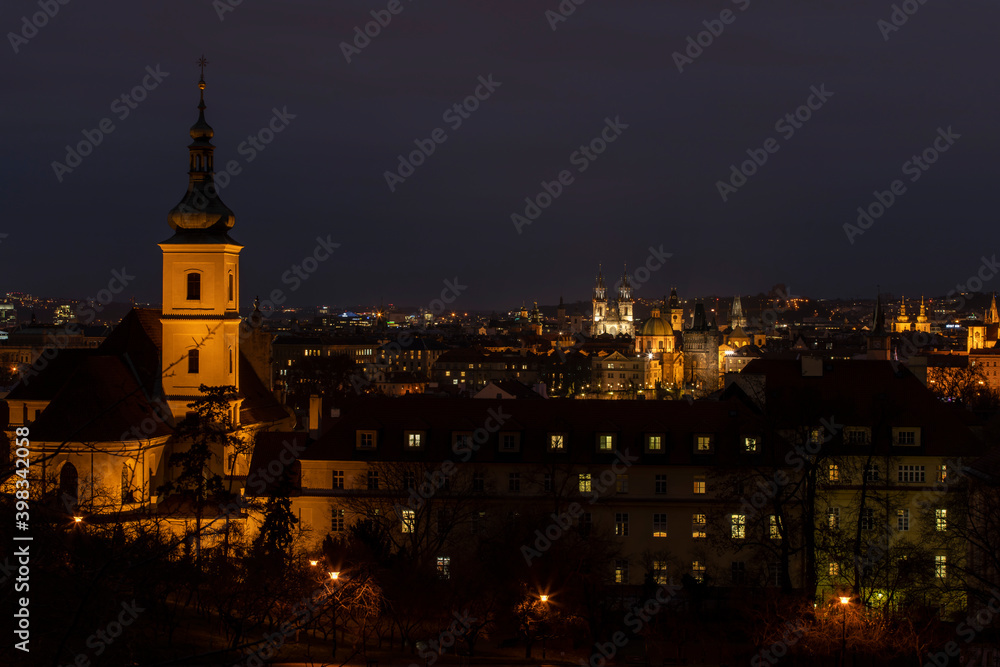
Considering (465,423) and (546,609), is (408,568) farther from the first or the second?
(465,423)

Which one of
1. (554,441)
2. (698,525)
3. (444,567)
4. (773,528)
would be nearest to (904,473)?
(773,528)

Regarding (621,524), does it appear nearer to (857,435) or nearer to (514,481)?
(514,481)

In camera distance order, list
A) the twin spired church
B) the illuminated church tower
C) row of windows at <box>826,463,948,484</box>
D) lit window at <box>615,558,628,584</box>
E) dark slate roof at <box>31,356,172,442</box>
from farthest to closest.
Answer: the illuminated church tower < the twin spired church < dark slate roof at <box>31,356,172,442</box> < row of windows at <box>826,463,948,484</box> < lit window at <box>615,558,628,584</box>

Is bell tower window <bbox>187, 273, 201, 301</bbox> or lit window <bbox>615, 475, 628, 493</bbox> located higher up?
bell tower window <bbox>187, 273, 201, 301</bbox>

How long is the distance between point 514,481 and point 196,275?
16.3 meters

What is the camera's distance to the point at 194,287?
45469 millimetres

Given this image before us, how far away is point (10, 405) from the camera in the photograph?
46.0 metres

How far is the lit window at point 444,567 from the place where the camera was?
33359mm

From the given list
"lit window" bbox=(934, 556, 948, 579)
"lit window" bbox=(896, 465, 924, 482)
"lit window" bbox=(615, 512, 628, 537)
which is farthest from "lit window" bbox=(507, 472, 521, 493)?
"lit window" bbox=(934, 556, 948, 579)

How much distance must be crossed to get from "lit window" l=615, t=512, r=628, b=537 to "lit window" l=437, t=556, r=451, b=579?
5.64 meters

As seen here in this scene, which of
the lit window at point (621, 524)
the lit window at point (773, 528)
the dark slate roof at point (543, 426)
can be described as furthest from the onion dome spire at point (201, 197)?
the lit window at point (773, 528)

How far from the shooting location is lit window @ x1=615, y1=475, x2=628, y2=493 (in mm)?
37500

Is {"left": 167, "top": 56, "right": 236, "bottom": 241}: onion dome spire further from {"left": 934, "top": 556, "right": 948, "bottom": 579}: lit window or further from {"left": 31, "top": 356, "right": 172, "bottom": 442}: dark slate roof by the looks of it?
{"left": 934, "top": 556, "right": 948, "bottom": 579}: lit window

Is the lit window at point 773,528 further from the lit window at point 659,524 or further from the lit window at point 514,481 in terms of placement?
the lit window at point 514,481
